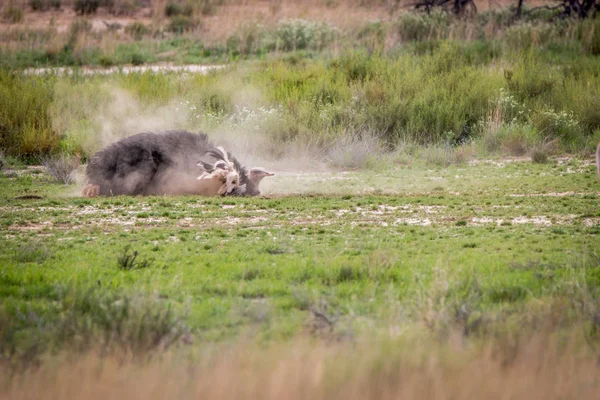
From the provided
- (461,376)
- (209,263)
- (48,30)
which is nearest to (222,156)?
(209,263)

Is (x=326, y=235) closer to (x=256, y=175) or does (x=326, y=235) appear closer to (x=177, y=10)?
(x=256, y=175)

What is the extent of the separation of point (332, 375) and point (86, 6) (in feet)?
124

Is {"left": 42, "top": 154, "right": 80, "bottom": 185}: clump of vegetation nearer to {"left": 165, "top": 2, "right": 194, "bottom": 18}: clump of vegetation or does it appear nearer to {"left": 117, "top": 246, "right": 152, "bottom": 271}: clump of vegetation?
{"left": 117, "top": 246, "right": 152, "bottom": 271}: clump of vegetation

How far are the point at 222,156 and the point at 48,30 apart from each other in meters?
23.8

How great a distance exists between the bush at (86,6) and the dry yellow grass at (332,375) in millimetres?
36670

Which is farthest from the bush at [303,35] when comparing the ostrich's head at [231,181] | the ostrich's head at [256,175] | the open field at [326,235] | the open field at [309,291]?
the open field at [309,291]

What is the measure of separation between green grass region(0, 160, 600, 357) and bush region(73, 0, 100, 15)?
27905 millimetres

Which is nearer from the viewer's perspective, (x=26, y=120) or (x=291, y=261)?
(x=291, y=261)

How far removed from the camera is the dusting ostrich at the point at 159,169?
1199cm

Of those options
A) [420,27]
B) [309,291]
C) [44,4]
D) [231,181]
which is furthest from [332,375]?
[44,4]

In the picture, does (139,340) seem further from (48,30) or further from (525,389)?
(48,30)

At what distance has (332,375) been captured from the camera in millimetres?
3920

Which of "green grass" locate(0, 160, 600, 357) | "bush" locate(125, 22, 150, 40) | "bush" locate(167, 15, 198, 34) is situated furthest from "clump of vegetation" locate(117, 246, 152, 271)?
"bush" locate(167, 15, 198, 34)

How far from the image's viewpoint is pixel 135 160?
39.3 ft
